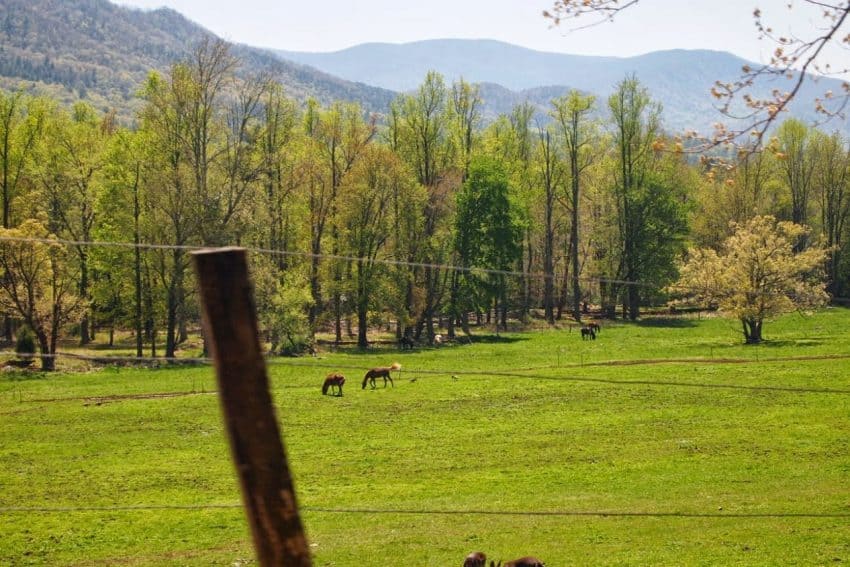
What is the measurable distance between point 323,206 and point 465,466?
39.7m

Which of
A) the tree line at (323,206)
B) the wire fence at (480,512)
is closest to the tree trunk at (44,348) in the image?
the tree line at (323,206)

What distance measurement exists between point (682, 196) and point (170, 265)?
55.6m

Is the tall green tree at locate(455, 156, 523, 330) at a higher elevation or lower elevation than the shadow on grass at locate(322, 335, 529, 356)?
higher

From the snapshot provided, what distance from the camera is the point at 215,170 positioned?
175 feet

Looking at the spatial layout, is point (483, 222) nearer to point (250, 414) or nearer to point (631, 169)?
point (631, 169)

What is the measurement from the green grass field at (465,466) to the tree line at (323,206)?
9.51 meters

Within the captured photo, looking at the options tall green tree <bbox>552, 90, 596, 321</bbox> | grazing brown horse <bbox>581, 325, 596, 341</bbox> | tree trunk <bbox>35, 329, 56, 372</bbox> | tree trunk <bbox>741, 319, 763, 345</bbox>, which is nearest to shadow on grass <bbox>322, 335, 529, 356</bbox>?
grazing brown horse <bbox>581, 325, 596, 341</bbox>

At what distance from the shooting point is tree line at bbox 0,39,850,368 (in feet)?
165

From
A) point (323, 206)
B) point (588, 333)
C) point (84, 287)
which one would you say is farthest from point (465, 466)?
point (84, 287)

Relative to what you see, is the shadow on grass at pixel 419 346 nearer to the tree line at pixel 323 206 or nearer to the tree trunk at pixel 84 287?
the tree line at pixel 323 206

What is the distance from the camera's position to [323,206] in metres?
61.0

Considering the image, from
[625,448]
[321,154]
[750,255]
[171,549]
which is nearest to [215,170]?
[321,154]

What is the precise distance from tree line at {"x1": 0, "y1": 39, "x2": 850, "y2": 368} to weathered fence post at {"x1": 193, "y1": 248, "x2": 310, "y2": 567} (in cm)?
3957

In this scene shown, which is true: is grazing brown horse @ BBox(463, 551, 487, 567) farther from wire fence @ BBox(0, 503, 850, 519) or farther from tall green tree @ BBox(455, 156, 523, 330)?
tall green tree @ BBox(455, 156, 523, 330)
